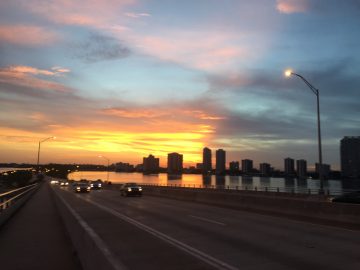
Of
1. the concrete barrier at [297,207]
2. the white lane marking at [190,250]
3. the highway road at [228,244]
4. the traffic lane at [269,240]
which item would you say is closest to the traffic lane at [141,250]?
the highway road at [228,244]

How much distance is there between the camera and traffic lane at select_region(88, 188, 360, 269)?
9.87m

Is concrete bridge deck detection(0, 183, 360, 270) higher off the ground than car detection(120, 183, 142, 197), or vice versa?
car detection(120, 183, 142, 197)

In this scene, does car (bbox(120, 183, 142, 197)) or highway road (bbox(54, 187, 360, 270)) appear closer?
highway road (bbox(54, 187, 360, 270))

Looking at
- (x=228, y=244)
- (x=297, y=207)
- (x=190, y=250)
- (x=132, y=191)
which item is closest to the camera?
(x=190, y=250)

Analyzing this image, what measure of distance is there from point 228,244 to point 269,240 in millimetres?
1587

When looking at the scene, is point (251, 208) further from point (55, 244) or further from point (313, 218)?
point (55, 244)

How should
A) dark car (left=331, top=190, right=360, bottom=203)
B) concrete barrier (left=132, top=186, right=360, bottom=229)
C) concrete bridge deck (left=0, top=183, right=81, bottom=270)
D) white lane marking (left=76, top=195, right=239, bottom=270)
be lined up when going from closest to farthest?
white lane marking (left=76, top=195, right=239, bottom=270) → concrete bridge deck (left=0, top=183, right=81, bottom=270) → concrete barrier (left=132, top=186, right=360, bottom=229) → dark car (left=331, top=190, right=360, bottom=203)

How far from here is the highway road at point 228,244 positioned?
30.9 ft

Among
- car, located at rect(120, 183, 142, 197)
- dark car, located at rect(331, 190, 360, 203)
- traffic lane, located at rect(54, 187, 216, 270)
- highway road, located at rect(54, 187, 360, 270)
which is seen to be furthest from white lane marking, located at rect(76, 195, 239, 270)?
car, located at rect(120, 183, 142, 197)

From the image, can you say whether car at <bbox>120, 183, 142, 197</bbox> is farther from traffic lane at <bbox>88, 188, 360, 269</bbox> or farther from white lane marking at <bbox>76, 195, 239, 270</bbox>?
white lane marking at <bbox>76, 195, 239, 270</bbox>

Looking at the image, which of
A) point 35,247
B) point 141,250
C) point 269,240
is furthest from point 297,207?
point 35,247

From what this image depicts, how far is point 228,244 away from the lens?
39.5 feet

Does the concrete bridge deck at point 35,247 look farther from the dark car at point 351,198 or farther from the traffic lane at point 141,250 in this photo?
the dark car at point 351,198

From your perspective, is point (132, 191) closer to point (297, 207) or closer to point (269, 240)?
point (297, 207)
